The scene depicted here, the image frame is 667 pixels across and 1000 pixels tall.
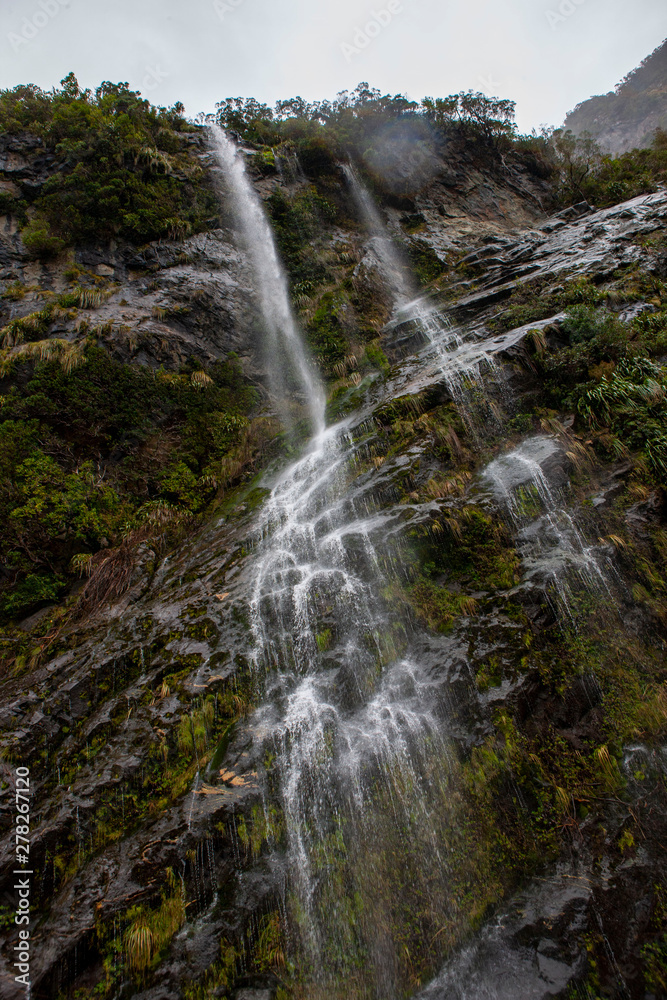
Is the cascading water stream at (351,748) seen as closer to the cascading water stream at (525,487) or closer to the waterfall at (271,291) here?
the cascading water stream at (525,487)

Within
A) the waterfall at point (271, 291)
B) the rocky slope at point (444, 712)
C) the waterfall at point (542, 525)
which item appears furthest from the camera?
the waterfall at point (271, 291)

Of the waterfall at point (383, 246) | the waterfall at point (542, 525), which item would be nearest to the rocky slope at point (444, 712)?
the waterfall at point (542, 525)

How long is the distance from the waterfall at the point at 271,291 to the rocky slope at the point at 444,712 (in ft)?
14.6

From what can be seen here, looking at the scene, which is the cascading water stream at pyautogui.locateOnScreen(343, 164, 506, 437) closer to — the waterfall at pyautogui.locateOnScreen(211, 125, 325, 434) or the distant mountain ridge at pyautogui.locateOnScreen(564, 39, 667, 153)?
the waterfall at pyautogui.locateOnScreen(211, 125, 325, 434)

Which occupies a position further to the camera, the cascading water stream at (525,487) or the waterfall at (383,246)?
the waterfall at (383,246)

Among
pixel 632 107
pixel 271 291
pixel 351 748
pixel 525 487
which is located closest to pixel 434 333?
pixel 271 291

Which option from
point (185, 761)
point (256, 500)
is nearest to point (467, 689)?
point (185, 761)

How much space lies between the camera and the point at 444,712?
18.6 feet

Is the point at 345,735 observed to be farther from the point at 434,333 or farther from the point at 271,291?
the point at 271,291

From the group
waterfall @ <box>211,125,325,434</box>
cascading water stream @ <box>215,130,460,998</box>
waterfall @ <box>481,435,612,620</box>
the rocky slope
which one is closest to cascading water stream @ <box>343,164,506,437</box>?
the rocky slope

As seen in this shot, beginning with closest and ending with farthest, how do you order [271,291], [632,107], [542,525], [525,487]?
1. [542,525]
2. [525,487]
3. [271,291]
4. [632,107]

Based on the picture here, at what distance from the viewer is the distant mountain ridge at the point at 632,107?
42219 mm

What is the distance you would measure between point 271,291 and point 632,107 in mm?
51741

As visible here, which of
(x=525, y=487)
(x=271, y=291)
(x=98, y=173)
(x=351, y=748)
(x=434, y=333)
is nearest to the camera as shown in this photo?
(x=351, y=748)
